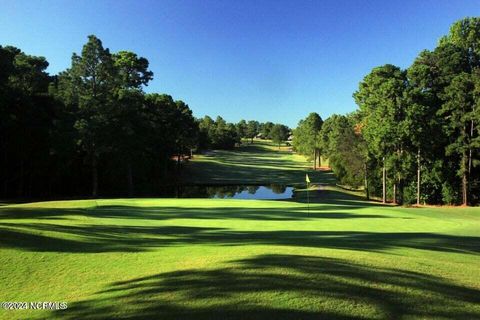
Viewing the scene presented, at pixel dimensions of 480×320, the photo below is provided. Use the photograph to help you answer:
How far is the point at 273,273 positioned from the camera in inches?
294

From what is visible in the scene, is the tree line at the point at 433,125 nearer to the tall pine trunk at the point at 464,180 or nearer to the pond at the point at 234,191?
the tall pine trunk at the point at 464,180

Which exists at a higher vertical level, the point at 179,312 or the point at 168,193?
the point at 179,312

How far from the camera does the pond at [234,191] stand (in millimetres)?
52906

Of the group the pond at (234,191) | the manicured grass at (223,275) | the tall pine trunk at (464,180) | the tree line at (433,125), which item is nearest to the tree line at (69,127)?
the pond at (234,191)

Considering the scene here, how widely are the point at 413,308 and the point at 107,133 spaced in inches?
1481

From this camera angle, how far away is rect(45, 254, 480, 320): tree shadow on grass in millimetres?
5793

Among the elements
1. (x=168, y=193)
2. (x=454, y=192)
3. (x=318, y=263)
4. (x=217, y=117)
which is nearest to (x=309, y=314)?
(x=318, y=263)

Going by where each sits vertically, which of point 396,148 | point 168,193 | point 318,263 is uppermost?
point 396,148

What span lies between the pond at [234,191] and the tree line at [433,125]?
14357 millimetres

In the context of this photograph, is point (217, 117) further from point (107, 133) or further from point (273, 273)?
point (273, 273)

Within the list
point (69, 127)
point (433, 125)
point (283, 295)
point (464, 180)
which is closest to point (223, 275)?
point (283, 295)

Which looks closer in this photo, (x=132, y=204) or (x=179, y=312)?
(x=179, y=312)

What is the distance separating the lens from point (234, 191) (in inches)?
2255

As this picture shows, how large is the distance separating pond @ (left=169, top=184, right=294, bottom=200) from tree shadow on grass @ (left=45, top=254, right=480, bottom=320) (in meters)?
44.0
